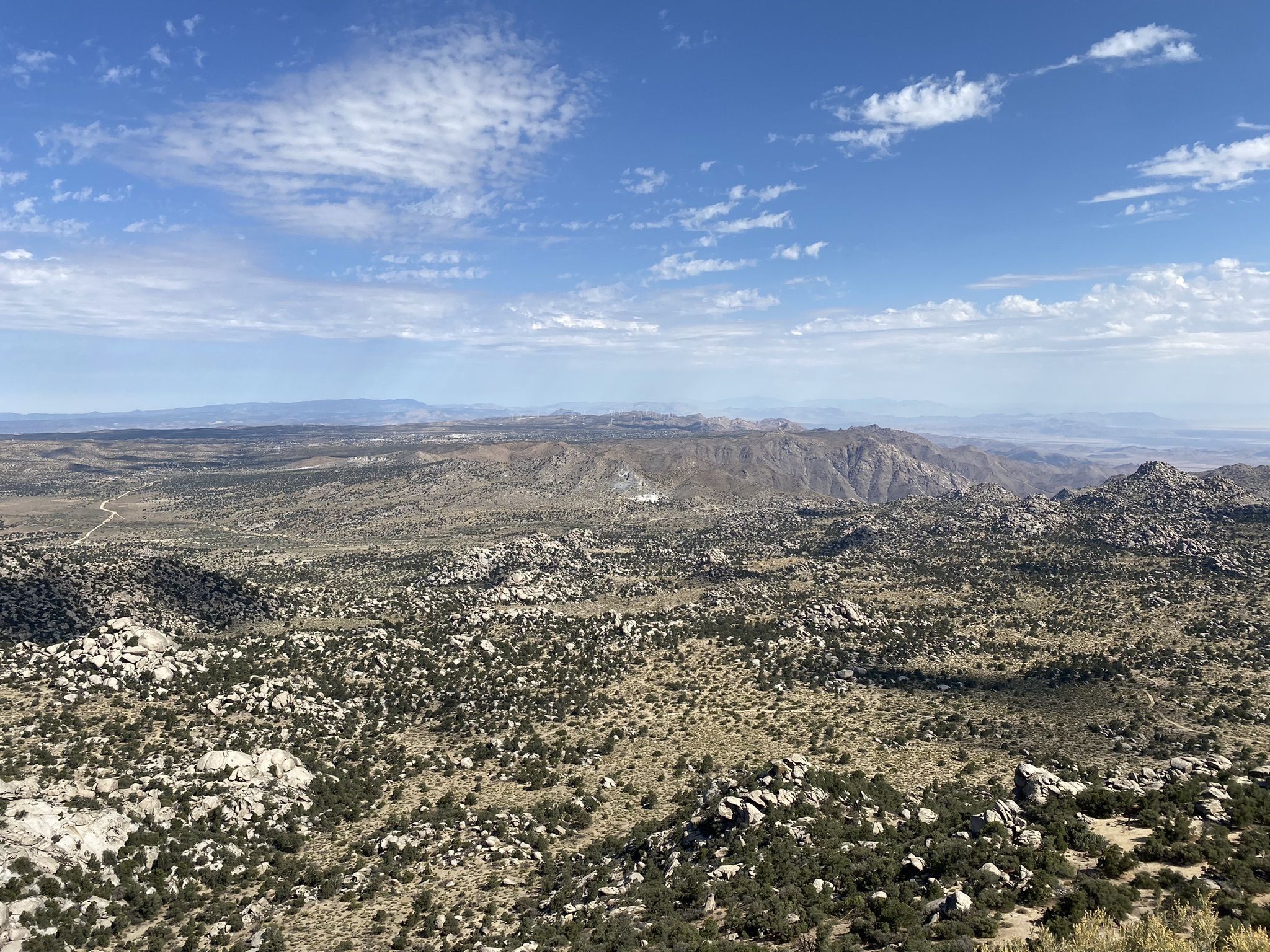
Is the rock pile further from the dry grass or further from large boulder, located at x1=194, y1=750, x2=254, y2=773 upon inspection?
the dry grass

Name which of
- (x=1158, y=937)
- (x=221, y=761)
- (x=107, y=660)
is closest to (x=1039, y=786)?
(x=1158, y=937)

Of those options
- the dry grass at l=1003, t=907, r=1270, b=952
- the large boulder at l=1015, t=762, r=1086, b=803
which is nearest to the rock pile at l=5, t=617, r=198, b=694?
the dry grass at l=1003, t=907, r=1270, b=952

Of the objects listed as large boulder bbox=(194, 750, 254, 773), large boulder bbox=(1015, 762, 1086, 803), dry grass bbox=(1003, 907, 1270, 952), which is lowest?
large boulder bbox=(194, 750, 254, 773)

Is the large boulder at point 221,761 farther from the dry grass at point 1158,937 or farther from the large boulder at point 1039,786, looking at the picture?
the large boulder at point 1039,786

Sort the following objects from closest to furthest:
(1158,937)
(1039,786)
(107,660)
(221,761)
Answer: (1158,937) → (1039,786) → (221,761) → (107,660)

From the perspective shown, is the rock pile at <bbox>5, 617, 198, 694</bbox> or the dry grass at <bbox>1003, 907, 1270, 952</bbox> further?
the rock pile at <bbox>5, 617, 198, 694</bbox>

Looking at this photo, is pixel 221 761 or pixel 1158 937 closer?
pixel 1158 937

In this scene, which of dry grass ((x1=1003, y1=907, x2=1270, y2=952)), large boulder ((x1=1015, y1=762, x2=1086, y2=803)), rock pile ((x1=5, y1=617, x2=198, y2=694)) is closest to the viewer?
dry grass ((x1=1003, y1=907, x2=1270, y2=952))

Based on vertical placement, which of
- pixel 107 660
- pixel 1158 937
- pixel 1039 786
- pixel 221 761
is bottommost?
pixel 221 761

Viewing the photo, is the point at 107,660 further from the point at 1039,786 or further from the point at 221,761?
the point at 1039,786

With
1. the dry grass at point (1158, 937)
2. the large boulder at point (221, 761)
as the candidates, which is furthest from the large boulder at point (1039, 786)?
the large boulder at point (221, 761)

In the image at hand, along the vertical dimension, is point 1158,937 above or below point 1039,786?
above
